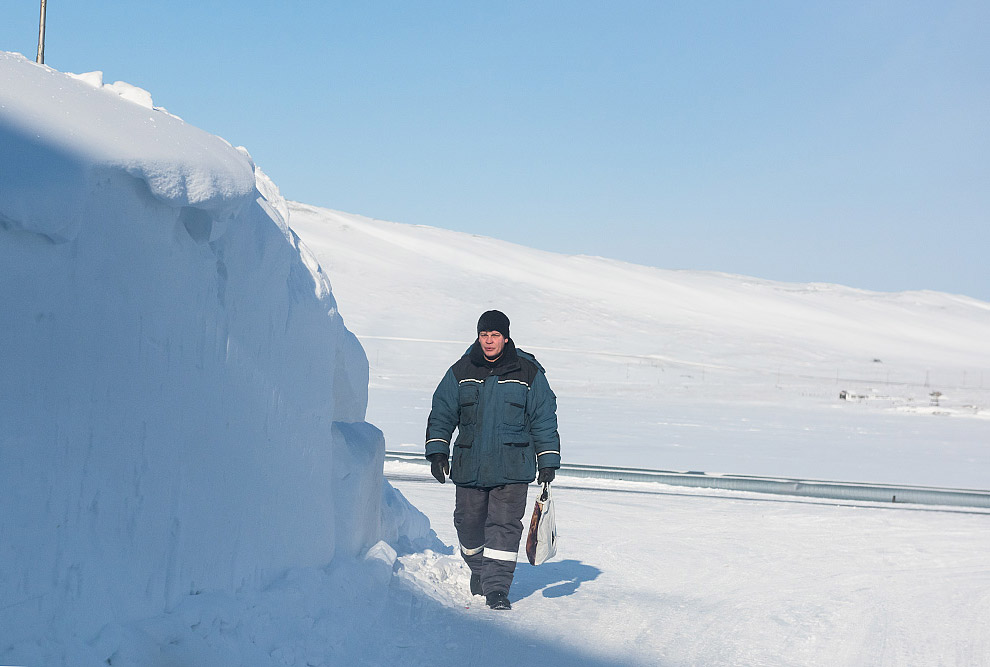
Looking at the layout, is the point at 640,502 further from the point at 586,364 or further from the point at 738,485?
the point at 586,364

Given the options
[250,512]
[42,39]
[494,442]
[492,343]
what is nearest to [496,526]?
[494,442]

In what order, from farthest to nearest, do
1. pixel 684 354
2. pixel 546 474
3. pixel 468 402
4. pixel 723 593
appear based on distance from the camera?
1. pixel 684 354
2. pixel 723 593
3. pixel 468 402
4. pixel 546 474

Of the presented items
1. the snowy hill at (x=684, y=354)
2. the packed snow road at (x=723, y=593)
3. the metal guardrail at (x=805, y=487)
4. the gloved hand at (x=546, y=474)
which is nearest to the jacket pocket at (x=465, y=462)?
the gloved hand at (x=546, y=474)

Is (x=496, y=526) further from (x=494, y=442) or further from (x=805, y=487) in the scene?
(x=805, y=487)

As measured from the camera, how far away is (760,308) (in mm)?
65750

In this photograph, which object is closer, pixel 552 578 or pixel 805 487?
pixel 552 578

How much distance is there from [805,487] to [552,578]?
5.37 m

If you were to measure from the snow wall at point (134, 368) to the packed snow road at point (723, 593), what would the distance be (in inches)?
39.5

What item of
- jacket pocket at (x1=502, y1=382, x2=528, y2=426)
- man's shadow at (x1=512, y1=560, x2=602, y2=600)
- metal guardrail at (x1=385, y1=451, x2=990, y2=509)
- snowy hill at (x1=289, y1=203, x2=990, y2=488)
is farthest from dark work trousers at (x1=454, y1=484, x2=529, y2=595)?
snowy hill at (x1=289, y1=203, x2=990, y2=488)

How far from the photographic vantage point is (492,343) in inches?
192

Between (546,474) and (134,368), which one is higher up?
(134,368)

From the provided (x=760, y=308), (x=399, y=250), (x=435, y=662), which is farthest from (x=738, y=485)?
(x=760, y=308)

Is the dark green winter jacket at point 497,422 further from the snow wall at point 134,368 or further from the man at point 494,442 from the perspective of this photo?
the snow wall at point 134,368

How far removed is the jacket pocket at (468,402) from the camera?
4895 mm
